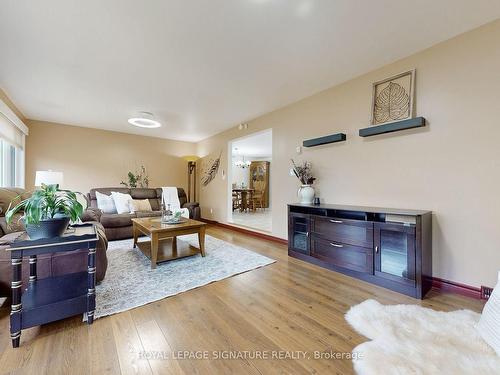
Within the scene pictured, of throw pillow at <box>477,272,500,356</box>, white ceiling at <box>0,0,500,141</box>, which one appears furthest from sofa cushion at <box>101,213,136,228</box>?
throw pillow at <box>477,272,500,356</box>

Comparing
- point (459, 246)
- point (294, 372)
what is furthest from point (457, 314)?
point (294, 372)

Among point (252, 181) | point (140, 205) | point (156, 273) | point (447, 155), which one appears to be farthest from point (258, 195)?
point (447, 155)

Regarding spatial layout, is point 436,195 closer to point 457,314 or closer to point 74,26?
point 457,314

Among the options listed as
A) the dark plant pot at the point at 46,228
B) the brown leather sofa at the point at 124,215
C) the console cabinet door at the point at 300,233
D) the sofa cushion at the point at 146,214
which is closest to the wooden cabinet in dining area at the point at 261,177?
the brown leather sofa at the point at 124,215

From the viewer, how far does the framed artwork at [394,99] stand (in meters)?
2.43

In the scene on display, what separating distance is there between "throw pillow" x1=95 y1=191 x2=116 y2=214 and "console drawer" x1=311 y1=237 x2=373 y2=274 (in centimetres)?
399

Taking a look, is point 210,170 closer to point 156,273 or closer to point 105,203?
point 105,203

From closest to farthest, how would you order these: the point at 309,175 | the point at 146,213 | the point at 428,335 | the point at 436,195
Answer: the point at 428,335
the point at 436,195
the point at 309,175
the point at 146,213

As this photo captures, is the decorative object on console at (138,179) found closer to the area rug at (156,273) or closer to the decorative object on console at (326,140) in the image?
the area rug at (156,273)

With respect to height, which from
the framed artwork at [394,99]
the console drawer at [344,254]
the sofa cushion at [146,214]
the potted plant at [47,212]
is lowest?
the console drawer at [344,254]

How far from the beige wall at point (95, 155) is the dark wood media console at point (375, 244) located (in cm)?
480

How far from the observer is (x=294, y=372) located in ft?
4.05

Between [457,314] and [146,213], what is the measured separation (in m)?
4.62

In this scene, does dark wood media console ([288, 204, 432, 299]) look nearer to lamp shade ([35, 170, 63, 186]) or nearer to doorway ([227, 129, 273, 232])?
lamp shade ([35, 170, 63, 186])
